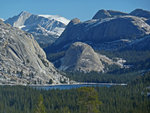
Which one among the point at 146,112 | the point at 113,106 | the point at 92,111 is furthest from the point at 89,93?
the point at 113,106

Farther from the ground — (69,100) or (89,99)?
(89,99)

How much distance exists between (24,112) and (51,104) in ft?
Answer: 52.6

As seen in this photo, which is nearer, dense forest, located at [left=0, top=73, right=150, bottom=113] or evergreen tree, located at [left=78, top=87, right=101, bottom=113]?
evergreen tree, located at [left=78, top=87, right=101, bottom=113]

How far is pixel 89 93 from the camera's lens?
320 ft

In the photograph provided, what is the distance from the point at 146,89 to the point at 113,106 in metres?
29.2

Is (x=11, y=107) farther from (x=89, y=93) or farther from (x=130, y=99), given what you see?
(x=89, y=93)

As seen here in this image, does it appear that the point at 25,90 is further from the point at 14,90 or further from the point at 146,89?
the point at 146,89

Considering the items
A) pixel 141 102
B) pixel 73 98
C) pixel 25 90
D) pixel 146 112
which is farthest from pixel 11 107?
pixel 146 112

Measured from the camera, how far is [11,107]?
157 meters

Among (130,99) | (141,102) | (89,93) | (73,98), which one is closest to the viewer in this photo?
(89,93)

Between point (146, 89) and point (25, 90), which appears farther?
point (25, 90)

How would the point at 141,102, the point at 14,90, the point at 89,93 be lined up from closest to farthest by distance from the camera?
the point at 89,93 < the point at 141,102 < the point at 14,90

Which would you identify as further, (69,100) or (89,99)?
(69,100)

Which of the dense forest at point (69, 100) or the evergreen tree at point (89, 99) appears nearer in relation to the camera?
the evergreen tree at point (89, 99)
